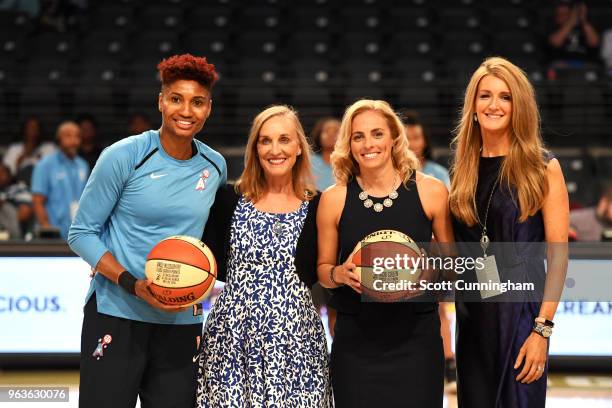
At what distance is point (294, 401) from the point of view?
357 centimetres

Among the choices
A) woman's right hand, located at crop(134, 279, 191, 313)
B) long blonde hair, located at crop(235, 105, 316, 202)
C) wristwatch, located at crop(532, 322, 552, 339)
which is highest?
long blonde hair, located at crop(235, 105, 316, 202)

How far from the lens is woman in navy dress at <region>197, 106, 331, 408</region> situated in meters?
3.58

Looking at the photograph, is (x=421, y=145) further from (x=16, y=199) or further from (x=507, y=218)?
(x=16, y=199)

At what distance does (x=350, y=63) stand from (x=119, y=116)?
2.61m

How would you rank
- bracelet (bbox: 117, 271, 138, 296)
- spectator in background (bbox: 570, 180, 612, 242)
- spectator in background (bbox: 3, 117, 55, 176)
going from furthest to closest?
spectator in background (bbox: 3, 117, 55, 176) < spectator in background (bbox: 570, 180, 612, 242) < bracelet (bbox: 117, 271, 138, 296)

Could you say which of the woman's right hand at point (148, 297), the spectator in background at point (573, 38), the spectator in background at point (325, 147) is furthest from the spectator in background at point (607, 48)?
the woman's right hand at point (148, 297)

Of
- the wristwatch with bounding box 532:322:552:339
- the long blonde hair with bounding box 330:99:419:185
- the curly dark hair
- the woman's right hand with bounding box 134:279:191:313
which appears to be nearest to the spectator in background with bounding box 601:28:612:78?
the long blonde hair with bounding box 330:99:419:185

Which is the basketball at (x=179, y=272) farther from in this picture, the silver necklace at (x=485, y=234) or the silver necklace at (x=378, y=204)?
the silver necklace at (x=485, y=234)

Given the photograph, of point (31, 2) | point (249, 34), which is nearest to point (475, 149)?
point (249, 34)

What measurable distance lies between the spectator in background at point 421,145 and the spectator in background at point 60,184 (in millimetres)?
2890

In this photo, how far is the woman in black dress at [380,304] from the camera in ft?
11.6

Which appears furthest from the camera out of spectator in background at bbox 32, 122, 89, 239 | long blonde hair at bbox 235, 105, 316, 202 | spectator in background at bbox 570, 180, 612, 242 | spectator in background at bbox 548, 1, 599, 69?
spectator in background at bbox 548, 1, 599, 69

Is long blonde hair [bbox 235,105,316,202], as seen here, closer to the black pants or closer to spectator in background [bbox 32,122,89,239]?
the black pants

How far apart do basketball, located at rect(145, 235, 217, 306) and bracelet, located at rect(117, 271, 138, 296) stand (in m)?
0.09
